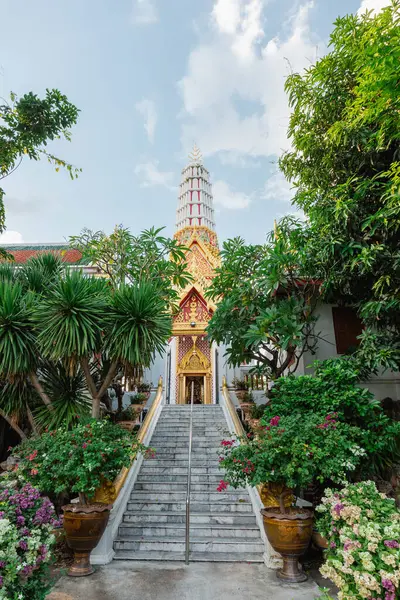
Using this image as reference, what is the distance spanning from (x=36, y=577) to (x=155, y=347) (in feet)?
12.6

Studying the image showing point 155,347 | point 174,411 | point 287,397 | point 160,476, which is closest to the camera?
point 287,397

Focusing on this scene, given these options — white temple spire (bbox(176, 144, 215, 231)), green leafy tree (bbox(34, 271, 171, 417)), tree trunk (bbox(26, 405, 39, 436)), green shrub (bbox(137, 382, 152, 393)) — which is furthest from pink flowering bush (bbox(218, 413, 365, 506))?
white temple spire (bbox(176, 144, 215, 231))

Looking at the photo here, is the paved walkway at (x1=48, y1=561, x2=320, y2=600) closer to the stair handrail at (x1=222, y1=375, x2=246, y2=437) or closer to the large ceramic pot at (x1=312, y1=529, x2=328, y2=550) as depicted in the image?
the large ceramic pot at (x1=312, y1=529, x2=328, y2=550)

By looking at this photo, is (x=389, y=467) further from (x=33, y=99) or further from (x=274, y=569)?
(x=33, y=99)

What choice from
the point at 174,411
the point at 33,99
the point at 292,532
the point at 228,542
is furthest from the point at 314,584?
the point at 33,99

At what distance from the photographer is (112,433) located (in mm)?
5520

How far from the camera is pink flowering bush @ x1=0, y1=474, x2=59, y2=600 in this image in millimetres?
2709

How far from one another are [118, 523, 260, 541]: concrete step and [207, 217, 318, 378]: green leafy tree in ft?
9.19

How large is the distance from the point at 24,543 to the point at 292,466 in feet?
8.91

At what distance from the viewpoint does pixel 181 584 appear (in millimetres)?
4195

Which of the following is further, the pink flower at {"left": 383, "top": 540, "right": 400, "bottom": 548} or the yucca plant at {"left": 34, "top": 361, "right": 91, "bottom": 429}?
the yucca plant at {"left": 34, "top": 361, "right": 91, "bottom": 429}

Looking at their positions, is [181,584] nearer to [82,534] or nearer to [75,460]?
[82,534]

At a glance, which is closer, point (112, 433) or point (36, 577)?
point (36, 577)

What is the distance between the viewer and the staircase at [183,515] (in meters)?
5.18
